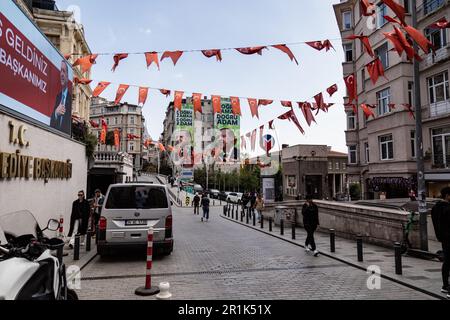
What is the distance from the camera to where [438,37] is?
741 inches

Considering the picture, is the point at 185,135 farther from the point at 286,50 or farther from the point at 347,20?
the point at 286,50

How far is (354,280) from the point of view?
683 centimetres

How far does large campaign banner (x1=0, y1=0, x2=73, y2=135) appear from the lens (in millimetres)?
8516

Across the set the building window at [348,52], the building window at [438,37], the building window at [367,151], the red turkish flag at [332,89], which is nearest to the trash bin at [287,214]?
the red turkish flag at [332,89]

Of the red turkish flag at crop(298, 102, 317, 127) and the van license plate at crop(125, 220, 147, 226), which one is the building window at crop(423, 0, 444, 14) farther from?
the van license plate at crop(125, 220, 147, 226)

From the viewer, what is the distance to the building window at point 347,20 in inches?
1071

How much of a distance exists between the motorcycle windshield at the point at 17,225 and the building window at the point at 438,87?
2084 cm

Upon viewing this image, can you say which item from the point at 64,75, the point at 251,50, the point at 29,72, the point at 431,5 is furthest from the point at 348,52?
the point at 29,72

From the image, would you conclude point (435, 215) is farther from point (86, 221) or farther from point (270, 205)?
point (270, 205)

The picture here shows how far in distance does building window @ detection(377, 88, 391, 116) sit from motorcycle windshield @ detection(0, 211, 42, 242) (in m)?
21.9

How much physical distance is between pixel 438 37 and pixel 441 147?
6459 mm

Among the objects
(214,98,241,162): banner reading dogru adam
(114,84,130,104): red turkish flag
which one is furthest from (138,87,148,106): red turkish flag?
(214,98,241,162): banner reading dogru adam

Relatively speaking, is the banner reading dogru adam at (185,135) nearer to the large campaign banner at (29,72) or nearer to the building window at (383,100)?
the building window at (383,100)

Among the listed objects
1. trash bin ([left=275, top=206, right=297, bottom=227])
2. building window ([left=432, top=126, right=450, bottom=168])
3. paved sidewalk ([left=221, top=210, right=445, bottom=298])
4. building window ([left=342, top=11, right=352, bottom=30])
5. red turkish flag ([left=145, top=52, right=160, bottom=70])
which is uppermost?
building window ([left=342, top=11, right=352, bottom=30])
